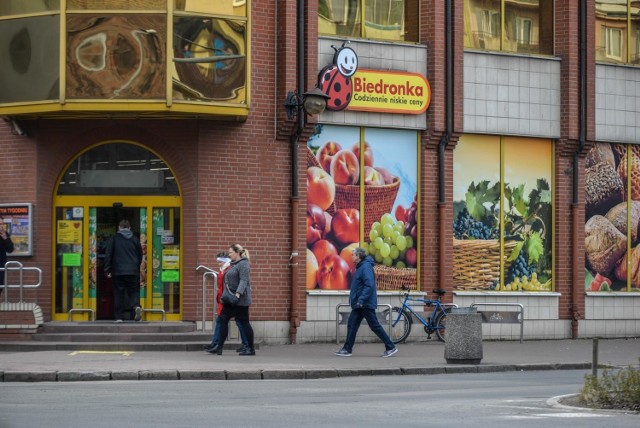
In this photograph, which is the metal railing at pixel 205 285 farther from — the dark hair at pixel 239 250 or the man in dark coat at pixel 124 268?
the dark hair at pixel 239 250

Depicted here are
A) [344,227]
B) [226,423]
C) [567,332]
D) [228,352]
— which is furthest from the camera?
[567,332]

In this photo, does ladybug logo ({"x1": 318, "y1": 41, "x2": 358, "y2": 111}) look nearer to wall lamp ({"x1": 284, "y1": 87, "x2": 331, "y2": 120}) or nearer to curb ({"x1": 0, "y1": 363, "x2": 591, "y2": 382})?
wall lamp ({"x1": 284, "y1": 87, "x2": 331, "y2": 120})

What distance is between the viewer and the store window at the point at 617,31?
29453 mm

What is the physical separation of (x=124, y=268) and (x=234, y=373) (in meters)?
5.54

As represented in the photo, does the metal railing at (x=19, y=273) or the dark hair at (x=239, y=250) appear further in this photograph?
the metal railing at (x=19, y=273)

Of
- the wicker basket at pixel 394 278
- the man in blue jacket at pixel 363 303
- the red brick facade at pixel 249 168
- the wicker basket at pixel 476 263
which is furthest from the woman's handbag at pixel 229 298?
the wicker basket at pixel 476 263

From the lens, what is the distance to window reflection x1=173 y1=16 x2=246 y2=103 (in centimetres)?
2303

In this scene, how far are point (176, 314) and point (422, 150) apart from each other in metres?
5.86

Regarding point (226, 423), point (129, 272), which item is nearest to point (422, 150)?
point (129, 272)

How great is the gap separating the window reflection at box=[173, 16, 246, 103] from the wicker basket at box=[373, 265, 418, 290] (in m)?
4.83

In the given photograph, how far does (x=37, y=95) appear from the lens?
76.0 ft

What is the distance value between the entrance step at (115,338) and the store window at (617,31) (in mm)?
11076

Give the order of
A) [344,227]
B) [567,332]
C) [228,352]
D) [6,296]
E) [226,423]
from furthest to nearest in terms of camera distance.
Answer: [567,332] < [344,227] < [6,296] < [228,352] < [226,423]

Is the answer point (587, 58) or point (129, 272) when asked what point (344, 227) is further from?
point (587, 58)
